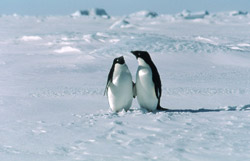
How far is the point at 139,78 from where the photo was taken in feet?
13.5

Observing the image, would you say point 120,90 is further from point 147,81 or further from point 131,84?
point 147,81

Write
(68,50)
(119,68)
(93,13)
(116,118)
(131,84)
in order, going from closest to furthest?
(116,118) < (119,68) < (131,84) < (68,50) < (93,13)

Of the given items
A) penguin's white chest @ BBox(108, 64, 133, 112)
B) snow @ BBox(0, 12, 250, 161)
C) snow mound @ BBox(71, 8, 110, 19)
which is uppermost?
snow mound @ BBox(71, 8, 110, 19)

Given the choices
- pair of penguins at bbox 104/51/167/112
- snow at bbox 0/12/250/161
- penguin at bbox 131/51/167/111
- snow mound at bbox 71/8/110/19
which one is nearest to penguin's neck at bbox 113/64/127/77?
pair of penguins at bbox 104/51/167/112

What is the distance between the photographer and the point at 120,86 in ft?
13.4

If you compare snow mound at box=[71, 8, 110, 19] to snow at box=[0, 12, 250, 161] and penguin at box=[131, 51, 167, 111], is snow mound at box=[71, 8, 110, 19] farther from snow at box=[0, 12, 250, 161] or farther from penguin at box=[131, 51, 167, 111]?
penguin at box=[131, 51, 167, 111]

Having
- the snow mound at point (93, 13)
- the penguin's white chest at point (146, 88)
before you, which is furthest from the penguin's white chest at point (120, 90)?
the snow mound at point (93, 13)

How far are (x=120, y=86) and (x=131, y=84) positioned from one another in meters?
0.14

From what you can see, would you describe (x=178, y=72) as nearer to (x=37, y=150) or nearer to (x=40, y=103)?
(x=40, y=103)

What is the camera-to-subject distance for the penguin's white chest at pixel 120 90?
404 cm

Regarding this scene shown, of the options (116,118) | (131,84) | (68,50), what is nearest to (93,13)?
(68,50)

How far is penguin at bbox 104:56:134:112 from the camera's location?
4.04 m

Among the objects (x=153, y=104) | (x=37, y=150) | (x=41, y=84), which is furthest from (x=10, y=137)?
(x=41, y=84)

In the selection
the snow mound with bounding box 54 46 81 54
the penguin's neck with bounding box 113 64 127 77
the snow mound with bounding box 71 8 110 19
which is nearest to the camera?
the penguin's neck with bounding box 113 64 127 77
